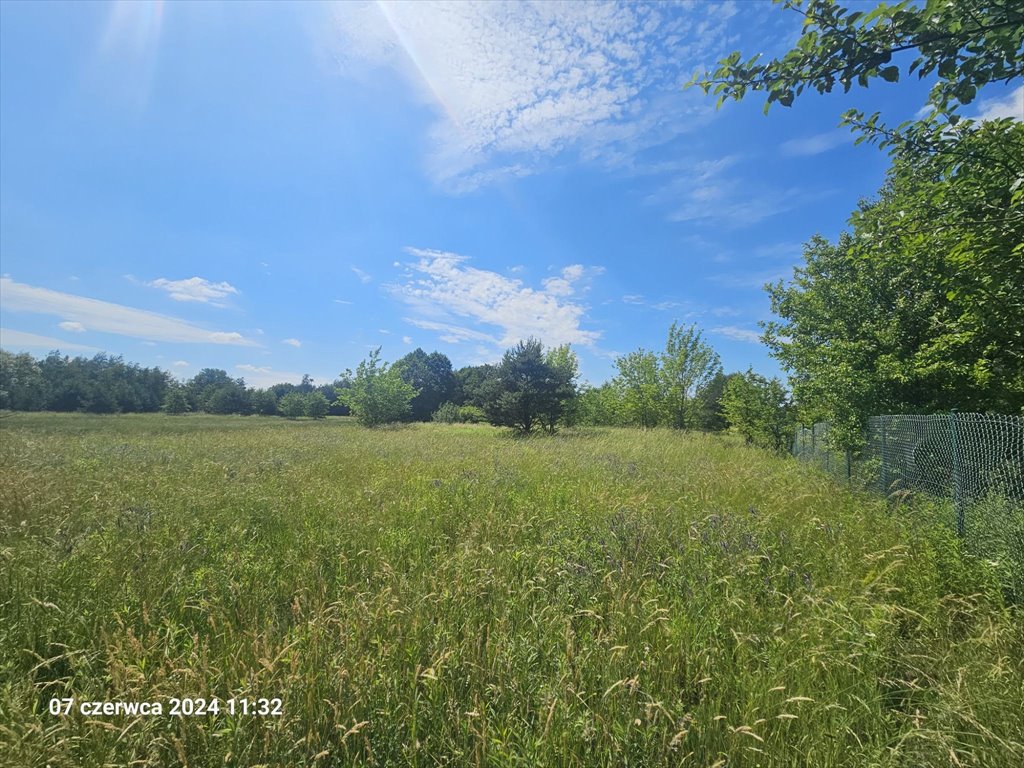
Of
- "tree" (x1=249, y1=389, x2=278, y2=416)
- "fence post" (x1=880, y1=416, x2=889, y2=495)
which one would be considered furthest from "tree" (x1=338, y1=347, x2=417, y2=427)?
"tree" (x1=249, y1=389, x2=278, y2=416)

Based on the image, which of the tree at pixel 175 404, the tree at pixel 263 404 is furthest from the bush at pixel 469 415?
the tree at pixel 175 404

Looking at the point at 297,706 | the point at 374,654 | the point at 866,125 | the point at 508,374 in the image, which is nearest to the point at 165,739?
the point at 297,706

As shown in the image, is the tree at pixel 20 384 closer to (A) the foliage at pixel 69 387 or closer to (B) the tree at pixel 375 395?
(A) the foliage at pixel 69 387

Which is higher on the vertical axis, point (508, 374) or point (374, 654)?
point (508, 374)

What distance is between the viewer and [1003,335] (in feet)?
18.8

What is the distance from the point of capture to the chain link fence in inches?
141

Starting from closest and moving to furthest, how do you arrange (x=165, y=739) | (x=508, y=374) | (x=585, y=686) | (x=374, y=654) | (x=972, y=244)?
1. (x=165, y=739)
2. (x=585, y=686)
3. (x=374, y=654)
4. (x=972, y=244)
5. (x=508, y=374)

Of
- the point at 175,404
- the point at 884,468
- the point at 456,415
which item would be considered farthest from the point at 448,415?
the point at 175,404

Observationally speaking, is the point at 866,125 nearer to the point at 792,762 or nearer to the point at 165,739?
the point at 792,762

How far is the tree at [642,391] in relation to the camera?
3128 cm

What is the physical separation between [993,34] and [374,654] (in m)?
5.36

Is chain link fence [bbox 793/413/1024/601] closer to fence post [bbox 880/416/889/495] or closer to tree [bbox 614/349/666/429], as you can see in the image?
fence post [bbox 880/416/889/495]

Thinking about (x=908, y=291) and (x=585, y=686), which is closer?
(x=585, y=686)
